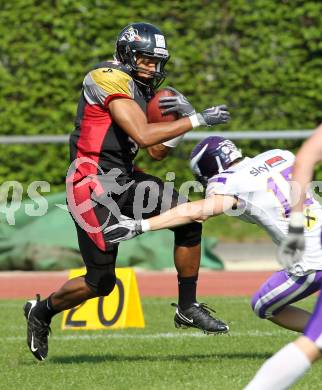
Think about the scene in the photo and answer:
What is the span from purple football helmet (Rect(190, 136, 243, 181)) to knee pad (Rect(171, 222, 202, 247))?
40cm

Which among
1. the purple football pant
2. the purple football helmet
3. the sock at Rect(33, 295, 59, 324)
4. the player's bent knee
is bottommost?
the sock at Rect(33, 295, 59, 324)

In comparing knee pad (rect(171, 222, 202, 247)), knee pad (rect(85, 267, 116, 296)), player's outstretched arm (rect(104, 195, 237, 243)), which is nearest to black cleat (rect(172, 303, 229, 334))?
knee pad (rect(171, 222, 202, 247))

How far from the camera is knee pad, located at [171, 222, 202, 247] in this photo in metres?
6.06

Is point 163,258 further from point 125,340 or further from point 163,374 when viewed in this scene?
point 163,374

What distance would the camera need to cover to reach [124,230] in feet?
17.9

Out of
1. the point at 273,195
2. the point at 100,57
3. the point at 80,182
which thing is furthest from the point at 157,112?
the point at 100,57

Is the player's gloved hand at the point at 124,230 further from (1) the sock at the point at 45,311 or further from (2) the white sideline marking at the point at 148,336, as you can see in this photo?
(2) the white sideline marking at the point at 148,336

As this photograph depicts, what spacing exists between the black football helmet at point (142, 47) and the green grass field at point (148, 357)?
5.21ft

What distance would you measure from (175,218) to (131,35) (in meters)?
1.17

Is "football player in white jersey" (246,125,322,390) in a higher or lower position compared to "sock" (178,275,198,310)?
higher

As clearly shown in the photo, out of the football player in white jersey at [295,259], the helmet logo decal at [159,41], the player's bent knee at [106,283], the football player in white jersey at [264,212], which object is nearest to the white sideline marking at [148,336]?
the player's bent knee at [106,283]

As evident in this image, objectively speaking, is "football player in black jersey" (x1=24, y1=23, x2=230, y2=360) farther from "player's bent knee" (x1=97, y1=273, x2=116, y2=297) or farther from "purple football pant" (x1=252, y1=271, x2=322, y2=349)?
"purple football pant" (x1=252, y1=271, x2=322, y2=349)

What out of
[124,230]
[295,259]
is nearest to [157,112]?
[124,230]

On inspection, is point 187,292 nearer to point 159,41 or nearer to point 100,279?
point 100,279
